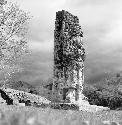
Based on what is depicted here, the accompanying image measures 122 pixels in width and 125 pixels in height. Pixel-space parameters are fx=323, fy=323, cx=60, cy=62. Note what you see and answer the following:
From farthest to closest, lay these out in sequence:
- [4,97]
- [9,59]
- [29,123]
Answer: [9,59]
[4,97]
[29,123]

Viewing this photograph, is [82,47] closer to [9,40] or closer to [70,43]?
[70,43]

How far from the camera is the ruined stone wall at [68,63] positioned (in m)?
37.1

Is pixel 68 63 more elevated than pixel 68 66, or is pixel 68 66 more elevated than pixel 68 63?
pixel 68 63

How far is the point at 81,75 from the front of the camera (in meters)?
38.6

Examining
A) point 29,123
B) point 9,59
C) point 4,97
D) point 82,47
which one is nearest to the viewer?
point 29,123

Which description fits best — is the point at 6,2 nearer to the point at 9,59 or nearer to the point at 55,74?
the point at 9,59

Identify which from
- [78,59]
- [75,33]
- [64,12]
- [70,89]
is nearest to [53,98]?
[70,89]

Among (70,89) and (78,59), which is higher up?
(78,59)

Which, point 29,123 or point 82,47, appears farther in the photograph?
point 82,47

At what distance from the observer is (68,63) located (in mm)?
37219

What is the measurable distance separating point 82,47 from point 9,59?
879cm

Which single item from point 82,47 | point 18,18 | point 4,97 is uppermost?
point 18,18

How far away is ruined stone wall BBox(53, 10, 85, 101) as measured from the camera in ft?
122

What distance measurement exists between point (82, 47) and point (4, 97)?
1533cm
